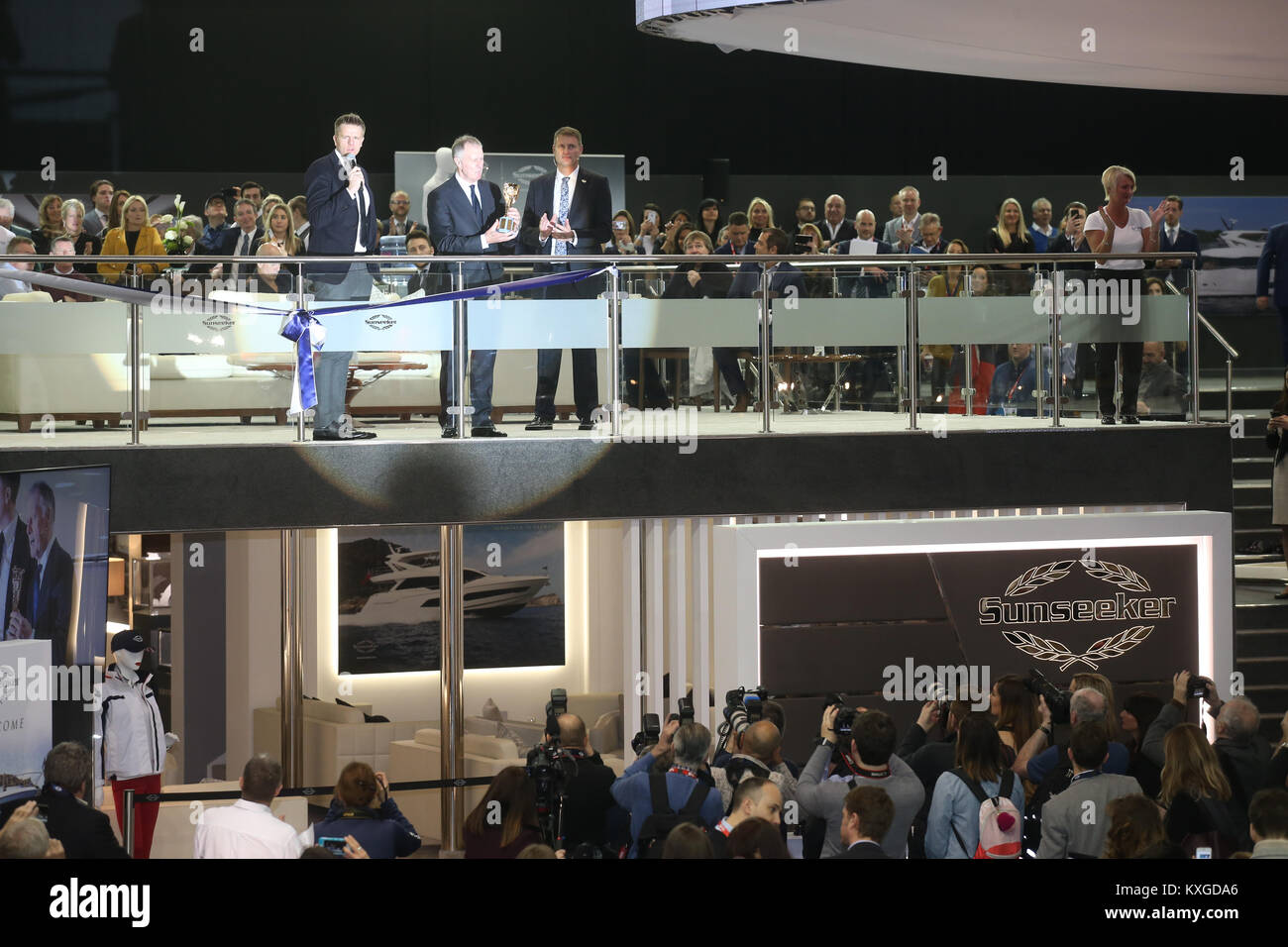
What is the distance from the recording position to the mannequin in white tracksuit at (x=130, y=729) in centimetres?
854

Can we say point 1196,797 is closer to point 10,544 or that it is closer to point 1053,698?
point 1053,698

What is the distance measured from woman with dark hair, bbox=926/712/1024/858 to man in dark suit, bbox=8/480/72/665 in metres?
4.14

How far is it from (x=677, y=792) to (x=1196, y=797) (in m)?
1.91

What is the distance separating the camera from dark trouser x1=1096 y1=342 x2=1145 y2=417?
902 centimetres

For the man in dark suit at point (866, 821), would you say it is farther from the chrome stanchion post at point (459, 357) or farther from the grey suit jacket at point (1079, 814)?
the chrome stanchion post at point (459, 357)

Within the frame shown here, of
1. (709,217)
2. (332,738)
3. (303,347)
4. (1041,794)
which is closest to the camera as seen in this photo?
(1041,794)

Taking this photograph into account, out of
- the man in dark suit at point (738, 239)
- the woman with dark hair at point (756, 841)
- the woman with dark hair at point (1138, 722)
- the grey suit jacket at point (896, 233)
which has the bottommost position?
the woman with dark hair at point (756, 841)

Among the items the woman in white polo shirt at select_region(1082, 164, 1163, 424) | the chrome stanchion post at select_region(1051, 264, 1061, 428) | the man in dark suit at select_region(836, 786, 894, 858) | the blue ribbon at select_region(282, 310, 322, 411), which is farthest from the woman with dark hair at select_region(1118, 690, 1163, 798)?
the blue ribbon at select_region(282, 310, 322, 411)

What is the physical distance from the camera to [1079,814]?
18.9 ft

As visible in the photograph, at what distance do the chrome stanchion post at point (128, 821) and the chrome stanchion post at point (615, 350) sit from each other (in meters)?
3.19

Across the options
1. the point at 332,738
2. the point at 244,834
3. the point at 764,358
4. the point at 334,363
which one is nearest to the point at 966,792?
the point at 244,834

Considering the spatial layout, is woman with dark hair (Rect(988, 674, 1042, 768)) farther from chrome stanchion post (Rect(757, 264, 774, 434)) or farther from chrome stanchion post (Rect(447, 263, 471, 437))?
chrome stanchion post (Rect(447, 263, 471, 437))

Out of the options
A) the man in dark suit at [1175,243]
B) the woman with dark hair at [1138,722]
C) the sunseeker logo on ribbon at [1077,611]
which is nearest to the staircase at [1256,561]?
the sunseeker logo on ribbon at [1077,611]

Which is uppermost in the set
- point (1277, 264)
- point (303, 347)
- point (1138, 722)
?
point (1277, 264)
